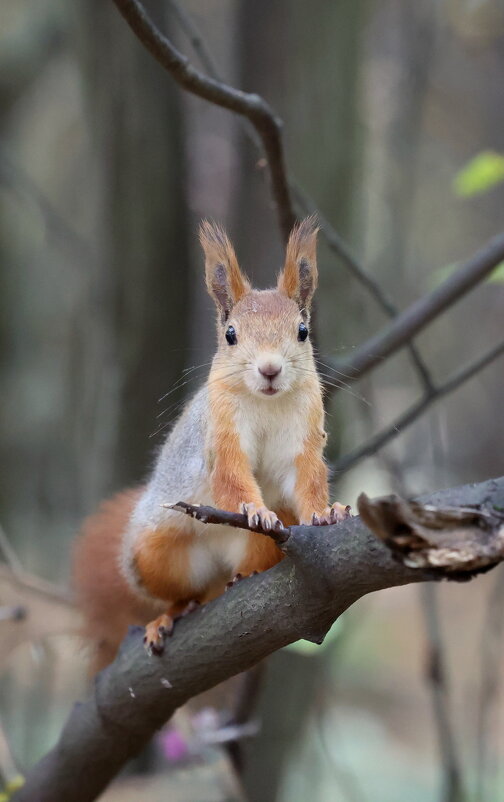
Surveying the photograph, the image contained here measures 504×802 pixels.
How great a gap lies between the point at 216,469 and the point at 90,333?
1.74 metres

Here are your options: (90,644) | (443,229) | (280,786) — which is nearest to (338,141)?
(90,644)

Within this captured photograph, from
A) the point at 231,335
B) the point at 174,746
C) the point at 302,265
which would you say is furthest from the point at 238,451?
the point at 174,746

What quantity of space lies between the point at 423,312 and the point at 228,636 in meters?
0.78

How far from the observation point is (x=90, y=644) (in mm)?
1826

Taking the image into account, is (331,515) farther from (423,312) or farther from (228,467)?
(423,312)

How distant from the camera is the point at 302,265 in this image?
47.9 inches

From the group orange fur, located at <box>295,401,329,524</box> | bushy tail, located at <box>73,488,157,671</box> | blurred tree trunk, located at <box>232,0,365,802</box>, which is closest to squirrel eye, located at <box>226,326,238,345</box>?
orange fur, located at <box>295,401,329,524</box>

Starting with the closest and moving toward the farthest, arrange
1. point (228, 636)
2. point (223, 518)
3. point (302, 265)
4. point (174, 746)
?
1. point (223, 518)
2. point (228, 636)
3. point (302, 265)
4. point (174, 746)

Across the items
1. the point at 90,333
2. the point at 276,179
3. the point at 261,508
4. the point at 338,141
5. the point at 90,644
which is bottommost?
the point at 90,644

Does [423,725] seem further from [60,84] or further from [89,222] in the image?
[60,84]

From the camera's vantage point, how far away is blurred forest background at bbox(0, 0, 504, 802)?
221 centimetres

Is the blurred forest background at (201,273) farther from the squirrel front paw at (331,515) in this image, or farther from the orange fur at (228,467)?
the squirrel front paw at (331,515)

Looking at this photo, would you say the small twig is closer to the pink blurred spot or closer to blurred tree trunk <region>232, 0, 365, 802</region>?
blurred tree trunk <region>232, 0, 365, 802</region>

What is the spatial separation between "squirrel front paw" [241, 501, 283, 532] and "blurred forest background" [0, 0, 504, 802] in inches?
20.2
